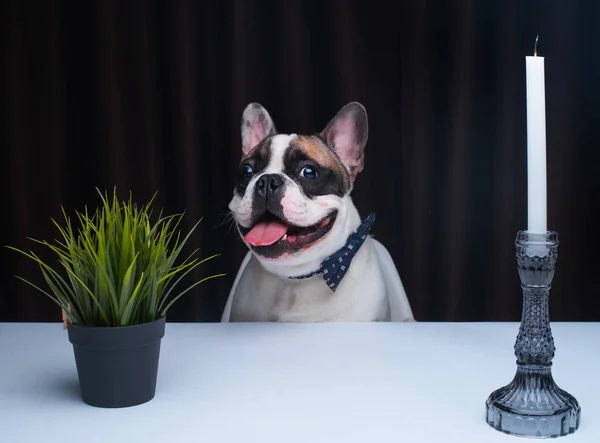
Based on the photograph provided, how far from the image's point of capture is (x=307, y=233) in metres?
1.67

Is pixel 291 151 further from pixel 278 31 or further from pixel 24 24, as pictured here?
pixel 24 24

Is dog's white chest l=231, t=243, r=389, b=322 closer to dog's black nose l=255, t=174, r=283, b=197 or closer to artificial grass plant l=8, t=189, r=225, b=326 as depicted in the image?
dog's black nose l=255, t=174, r=283, b=197

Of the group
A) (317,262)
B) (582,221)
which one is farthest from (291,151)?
(582,221)

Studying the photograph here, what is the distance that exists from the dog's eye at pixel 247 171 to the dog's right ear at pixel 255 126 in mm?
45

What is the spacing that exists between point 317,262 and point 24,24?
955 millimetres

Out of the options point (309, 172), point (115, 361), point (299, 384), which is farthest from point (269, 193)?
point (115, 361)

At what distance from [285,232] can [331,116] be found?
1.11 ft

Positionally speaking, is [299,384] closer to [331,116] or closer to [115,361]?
[115,361]

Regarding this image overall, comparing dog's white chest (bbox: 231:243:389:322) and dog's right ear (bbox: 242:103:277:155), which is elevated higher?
dog's right ear (bbox: 242:103:277:155)

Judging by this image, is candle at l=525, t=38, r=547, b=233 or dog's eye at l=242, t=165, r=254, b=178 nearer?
candle at l=525, t=38, r=547, b=233

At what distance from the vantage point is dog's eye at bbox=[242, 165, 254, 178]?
1.75 m

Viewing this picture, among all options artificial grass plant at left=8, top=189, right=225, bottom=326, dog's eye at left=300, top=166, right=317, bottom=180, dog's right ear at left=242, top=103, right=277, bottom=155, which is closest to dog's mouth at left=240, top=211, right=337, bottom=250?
dog's eye at left=300, top=166, right=317, bottom=180

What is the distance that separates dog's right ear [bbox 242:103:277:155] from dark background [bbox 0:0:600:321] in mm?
26

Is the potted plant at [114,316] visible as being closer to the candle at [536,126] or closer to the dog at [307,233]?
the candle at [536,126]
